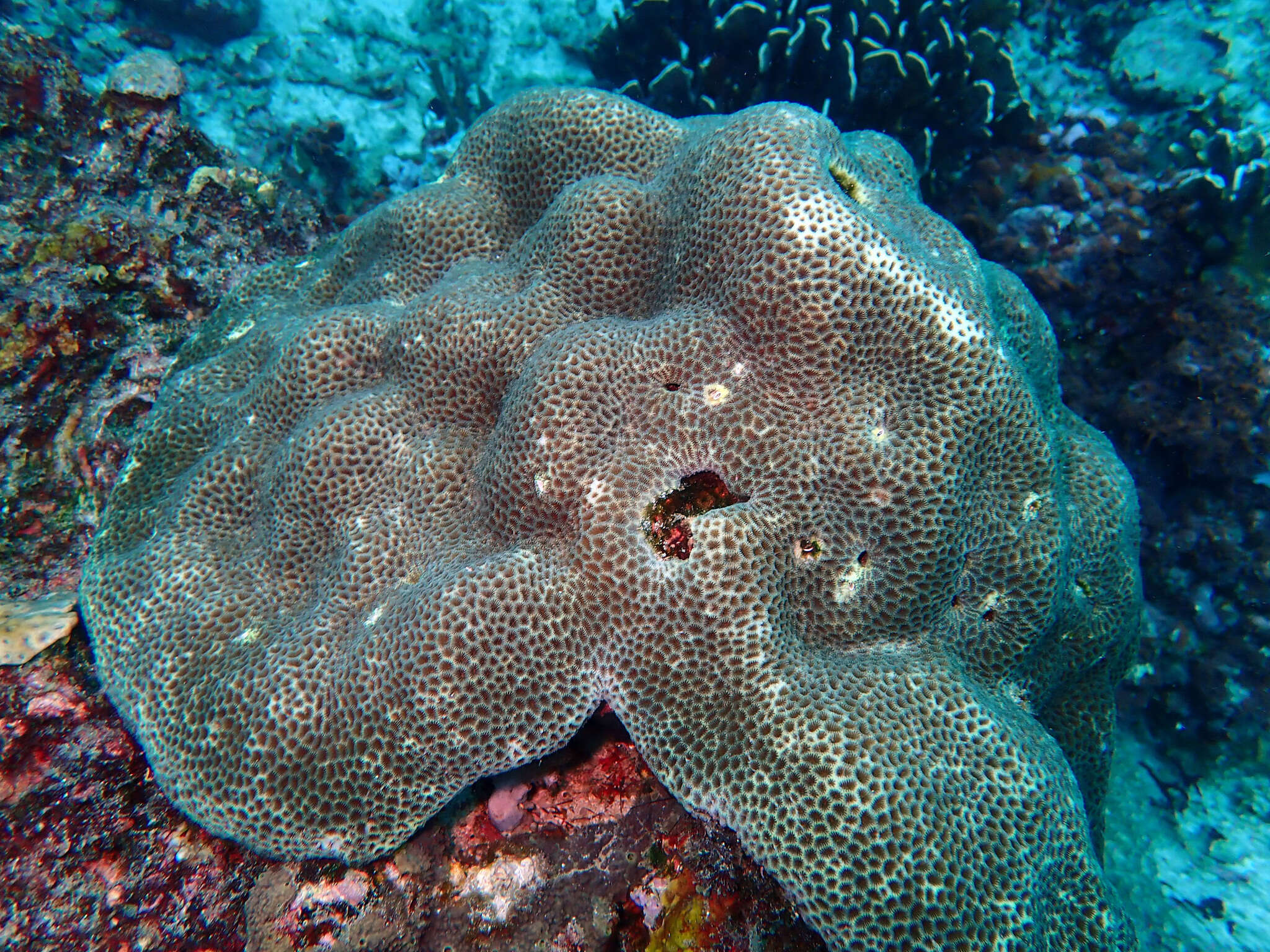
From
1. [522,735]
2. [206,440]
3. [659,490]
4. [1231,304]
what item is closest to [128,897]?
[522,735]

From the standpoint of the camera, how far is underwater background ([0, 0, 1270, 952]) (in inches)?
100

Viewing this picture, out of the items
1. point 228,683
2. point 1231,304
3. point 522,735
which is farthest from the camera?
point 1231,304

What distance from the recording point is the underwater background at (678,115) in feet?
8.35

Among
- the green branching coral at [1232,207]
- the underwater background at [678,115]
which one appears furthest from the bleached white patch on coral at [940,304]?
the green branching coral at [1232,207]

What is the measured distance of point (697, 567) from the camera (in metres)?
2.34

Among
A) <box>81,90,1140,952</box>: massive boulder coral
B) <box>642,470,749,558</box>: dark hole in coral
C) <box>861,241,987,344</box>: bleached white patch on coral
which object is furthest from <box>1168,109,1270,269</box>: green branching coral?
<box>642,470,749,558</box>: dark hole in coral

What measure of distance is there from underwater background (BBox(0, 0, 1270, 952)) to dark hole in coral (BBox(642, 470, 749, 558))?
3.19 feet

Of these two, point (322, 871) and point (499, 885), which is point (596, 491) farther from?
point (322, 871)

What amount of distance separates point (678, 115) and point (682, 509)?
22.4 ft

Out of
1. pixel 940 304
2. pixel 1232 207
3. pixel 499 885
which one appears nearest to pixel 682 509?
pixel 940 304

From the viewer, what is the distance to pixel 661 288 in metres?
3.02

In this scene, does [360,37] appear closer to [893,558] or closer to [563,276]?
[563,276]

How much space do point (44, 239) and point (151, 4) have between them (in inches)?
419

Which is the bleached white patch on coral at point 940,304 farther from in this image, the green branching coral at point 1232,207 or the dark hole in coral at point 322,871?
the green branching coral at point 1232,207
